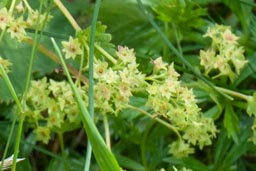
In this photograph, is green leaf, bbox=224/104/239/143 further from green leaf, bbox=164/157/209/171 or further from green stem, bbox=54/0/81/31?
green stem, bbox=54/0/81/31

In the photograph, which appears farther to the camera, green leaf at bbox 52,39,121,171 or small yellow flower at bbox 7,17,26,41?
small yellow flower at bbox 7,17,26,41

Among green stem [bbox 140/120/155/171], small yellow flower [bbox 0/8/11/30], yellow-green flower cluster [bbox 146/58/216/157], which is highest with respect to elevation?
small yellow flower [bbox 0/8/11/30]

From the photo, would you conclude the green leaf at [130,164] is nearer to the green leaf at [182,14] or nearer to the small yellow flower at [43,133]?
the small yellow flower at [43,133]

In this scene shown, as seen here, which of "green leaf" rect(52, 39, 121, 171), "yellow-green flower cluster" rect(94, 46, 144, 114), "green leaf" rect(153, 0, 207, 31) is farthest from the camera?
"green leaf" rect(153, 0, 207, 31)

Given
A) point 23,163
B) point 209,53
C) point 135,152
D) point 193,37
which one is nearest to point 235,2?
point 193,37

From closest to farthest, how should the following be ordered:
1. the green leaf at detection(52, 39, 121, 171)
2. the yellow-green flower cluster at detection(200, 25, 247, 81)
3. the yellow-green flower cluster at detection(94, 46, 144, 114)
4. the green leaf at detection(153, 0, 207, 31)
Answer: the green leaf at detection(52, 39, 121, 171)
the yellow-green flower cluster at detection(94, 46, 144, 114)
the yellow-green flower cluster at detection(200, 25, 247, 81)
the green leaf at detection(153, 0, 207, 31)

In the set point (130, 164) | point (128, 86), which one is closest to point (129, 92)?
point (128, 86)

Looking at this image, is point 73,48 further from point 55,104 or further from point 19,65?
point 19,65

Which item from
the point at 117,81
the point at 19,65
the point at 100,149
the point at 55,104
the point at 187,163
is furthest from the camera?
the point at 19,65

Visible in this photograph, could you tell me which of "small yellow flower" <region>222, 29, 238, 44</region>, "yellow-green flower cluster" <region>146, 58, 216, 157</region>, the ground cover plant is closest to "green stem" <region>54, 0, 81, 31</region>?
the ground cover plant
